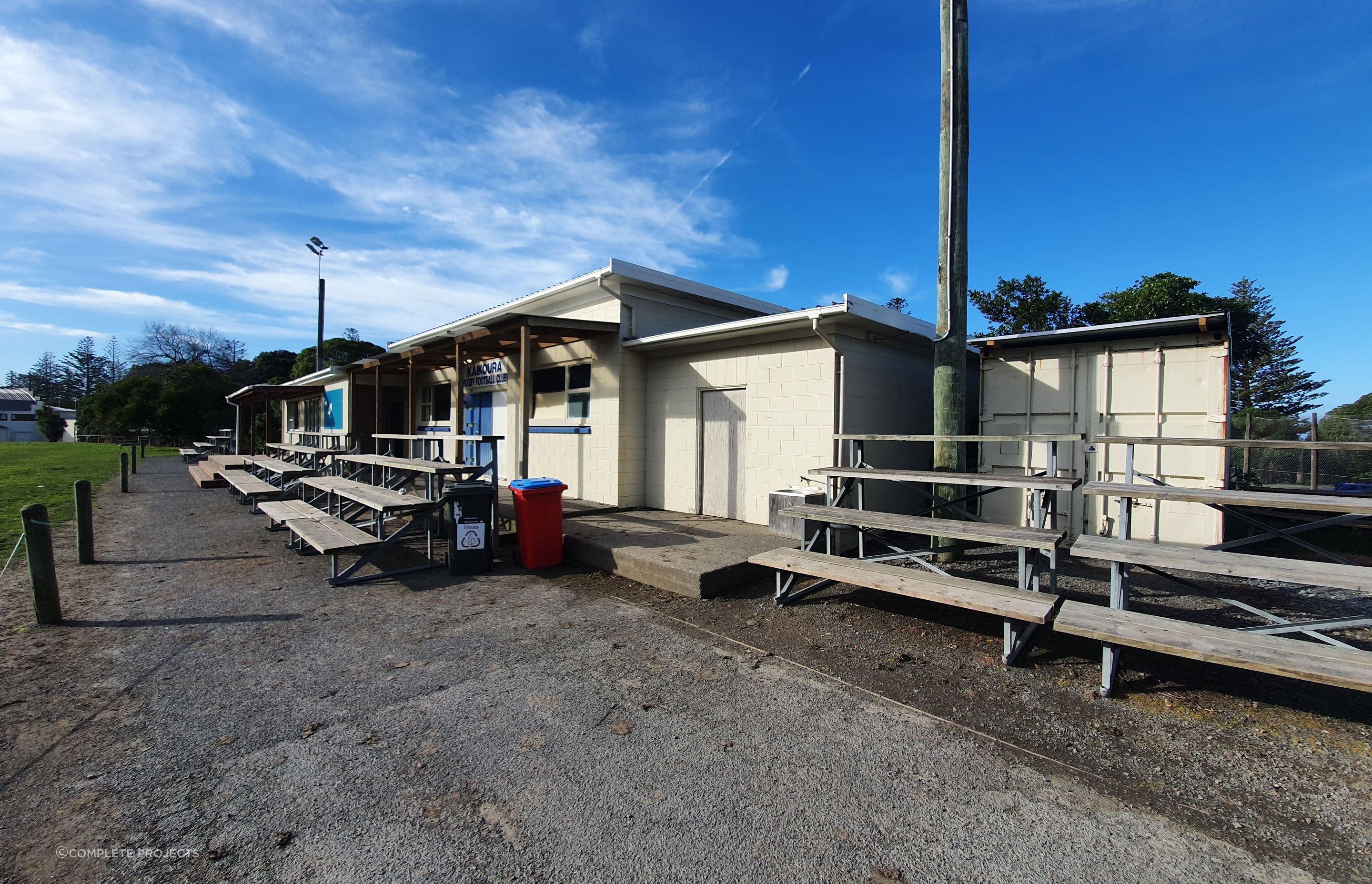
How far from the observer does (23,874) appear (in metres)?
1.89

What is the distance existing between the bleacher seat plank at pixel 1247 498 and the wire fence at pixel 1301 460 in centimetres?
940

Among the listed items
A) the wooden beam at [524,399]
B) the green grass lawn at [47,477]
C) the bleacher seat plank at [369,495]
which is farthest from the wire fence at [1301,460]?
the green grass lawn at [47,477]

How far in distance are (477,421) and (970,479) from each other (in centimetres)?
1090

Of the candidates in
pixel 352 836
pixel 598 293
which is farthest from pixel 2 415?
pixel 352 836

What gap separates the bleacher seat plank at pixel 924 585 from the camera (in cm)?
333

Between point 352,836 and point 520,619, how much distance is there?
97.3 inches

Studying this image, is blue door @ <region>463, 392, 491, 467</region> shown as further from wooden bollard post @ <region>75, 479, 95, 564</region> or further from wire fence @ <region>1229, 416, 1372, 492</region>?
wire fence @ <region>1229, 416, 1372, 492</region>

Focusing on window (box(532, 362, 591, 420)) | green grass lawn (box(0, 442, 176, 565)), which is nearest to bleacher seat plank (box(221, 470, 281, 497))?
green grass lawn (box(0, 442, 176, 565))

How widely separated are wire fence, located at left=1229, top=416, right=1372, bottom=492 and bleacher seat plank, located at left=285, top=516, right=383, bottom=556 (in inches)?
538

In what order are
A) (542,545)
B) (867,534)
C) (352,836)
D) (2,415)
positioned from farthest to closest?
(2,415)
(542,545)
(867,534)
(352,836)

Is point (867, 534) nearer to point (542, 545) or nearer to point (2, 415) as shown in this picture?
point (542, 545)

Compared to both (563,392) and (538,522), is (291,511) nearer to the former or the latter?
(538,522)

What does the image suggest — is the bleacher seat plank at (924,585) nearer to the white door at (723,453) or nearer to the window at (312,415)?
the white door at (723,453)

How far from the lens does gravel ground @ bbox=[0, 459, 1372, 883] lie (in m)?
2.01
